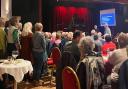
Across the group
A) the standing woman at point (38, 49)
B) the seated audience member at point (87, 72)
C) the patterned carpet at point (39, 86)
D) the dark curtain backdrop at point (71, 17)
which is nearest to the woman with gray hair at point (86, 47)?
the seated audience member at point (87, 72)

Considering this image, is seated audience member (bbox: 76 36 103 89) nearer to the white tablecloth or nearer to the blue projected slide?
the white tablecloth

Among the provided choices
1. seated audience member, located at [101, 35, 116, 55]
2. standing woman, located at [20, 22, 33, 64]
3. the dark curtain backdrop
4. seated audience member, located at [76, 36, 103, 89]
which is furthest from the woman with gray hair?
the dark curtain backdrop

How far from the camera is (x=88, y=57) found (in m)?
3.13

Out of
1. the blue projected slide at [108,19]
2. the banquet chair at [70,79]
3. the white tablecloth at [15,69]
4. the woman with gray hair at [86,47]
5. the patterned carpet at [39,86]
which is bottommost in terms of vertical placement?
the patterned carpet at [39,86]

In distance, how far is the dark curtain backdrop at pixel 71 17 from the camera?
15.2 metres

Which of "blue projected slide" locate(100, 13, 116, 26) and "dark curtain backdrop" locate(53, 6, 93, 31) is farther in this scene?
"dark curtain backdrop" locate(53, 6, 93, 31)

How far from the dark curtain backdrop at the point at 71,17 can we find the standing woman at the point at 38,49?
8.90m

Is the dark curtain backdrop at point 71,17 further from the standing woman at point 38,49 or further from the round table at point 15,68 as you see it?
the round table at point 15,68

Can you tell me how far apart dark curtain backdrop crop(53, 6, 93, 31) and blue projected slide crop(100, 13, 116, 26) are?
39.2 inches

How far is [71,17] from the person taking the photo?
16.0 metres

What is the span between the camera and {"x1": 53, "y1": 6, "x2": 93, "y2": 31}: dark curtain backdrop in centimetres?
1519

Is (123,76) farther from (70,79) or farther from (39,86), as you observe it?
(39,86)

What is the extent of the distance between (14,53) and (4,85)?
116 centimetres

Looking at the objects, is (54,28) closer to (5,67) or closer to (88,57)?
(5,67)
